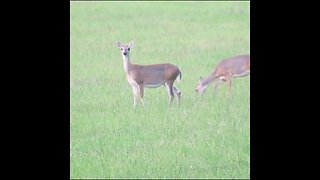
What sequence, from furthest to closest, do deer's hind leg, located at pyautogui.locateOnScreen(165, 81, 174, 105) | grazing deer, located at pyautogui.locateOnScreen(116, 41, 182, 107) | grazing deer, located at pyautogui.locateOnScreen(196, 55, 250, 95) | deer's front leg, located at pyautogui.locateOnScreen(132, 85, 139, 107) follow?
1. grazing deer, located at pyautogui.locateOnScreen(196, 55, 250, 95)
2. grazing deer, located at pyautogui.locateOnScreen(116, 41, 182, 107)
3. deer's hind leg, located at pyautogui.locateOnScreen(165, 81, 174, 105)
4. deer's front leg, located at pyautogui.locateOnScreen(132, 85, 139, 107)

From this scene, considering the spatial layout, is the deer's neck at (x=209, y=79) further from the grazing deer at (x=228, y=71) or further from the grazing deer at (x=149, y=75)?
the grazing deer at (x=149, y=75)

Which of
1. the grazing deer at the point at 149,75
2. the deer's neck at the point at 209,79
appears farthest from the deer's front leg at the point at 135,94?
the deer's neck at the point at 209,79

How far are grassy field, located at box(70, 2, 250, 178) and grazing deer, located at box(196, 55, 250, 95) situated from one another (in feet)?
0.81

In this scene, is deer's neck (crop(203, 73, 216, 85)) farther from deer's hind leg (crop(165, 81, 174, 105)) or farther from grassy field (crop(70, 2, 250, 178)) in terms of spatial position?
deer's hind leg (crop(165, 81, 174, 105))

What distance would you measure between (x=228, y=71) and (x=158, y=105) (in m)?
2.12

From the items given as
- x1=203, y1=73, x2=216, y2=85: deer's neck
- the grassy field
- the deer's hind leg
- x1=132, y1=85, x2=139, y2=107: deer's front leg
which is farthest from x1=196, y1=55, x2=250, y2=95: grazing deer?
x1=132, y1=85, x2=139, y2=107: deer's front leg

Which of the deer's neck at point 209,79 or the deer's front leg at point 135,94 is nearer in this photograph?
the deer's front leg at point 135,94

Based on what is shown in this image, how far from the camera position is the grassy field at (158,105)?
10.7 meters

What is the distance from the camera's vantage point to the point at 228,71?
15898 millimetres

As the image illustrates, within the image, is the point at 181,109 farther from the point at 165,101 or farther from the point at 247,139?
the point at 247,139

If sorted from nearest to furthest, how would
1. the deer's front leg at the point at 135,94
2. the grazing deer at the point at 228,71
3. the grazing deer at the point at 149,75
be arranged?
1. the deer's front leg at the point at 135,94
2. the grazing deer at the point at 149,75
3. the grazing deer at the point at 228,71

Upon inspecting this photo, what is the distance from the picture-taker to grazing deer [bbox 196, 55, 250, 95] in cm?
1566

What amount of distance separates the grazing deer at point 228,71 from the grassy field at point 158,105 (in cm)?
25
